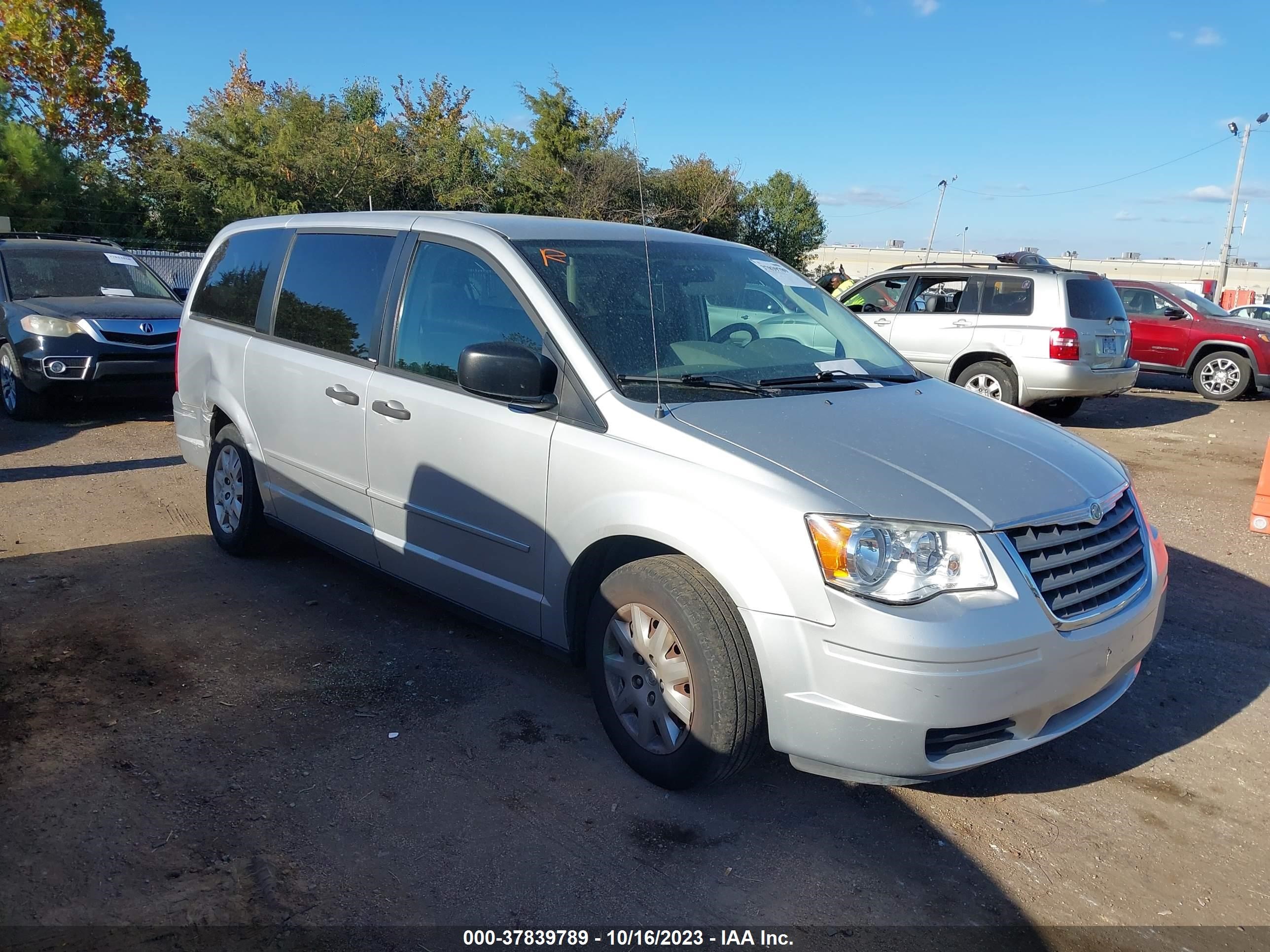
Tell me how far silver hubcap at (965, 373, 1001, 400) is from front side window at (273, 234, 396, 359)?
26.2 ft

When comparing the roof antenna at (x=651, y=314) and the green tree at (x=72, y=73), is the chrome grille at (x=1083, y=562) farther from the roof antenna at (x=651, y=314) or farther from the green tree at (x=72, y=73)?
the green tree at (x=72, y=73)

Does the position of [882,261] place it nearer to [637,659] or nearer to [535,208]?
[535,208]

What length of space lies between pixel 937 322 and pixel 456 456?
8632 mm

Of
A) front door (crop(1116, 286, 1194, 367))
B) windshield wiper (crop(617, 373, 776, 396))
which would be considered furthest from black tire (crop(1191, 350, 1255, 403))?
windshield wiper (crop(617, 373, 776, 396))

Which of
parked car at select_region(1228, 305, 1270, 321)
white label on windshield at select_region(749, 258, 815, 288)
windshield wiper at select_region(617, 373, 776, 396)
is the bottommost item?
windshield wiper at select_region(617, 373, 776, 396)

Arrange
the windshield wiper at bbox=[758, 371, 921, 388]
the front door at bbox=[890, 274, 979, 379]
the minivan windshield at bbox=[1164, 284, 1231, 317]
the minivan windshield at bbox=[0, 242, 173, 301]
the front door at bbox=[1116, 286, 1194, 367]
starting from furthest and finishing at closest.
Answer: the minivan windshield at bbox=[1164, 284, 1231, 317] → the front door at bbox=[1116, 286, 1194, 367] → the front door at bbox=[890, 274, 979, 379] → the minivan windshield at bbox=[0, 242, 173, 301] → the windshield wiper at bbox=[758, 371, 921, 388]

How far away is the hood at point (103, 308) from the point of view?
9461mm

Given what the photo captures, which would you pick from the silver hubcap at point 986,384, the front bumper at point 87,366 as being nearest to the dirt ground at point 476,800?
the front bumper at point 87,366

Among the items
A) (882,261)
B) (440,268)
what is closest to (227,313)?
(440,268)

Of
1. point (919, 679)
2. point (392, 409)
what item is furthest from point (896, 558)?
point (392, 409)

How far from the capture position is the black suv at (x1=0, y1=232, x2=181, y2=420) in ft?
30.6

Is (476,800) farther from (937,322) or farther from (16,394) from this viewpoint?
(937,322)

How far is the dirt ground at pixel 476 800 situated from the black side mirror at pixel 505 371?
1.31 metres

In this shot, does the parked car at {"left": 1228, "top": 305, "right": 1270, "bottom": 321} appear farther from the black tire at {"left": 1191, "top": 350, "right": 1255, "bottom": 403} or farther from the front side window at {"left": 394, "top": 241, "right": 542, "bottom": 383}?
the front side window at {"left": 394, "top": 241, "right": 542, "bottom": 383}
